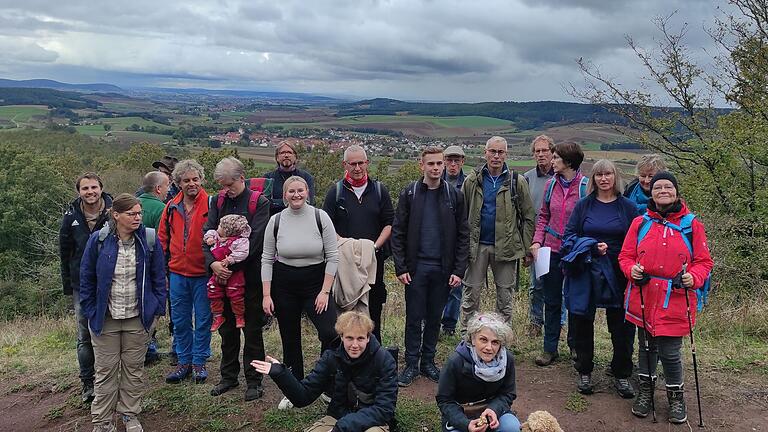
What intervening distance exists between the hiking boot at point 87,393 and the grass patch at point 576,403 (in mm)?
4579

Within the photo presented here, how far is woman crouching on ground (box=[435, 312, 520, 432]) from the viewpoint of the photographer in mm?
3539

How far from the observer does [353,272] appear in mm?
4668

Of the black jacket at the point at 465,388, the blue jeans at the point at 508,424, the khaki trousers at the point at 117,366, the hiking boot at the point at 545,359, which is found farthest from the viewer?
the hiking boot at the point at 545,359

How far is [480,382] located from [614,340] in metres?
1.72

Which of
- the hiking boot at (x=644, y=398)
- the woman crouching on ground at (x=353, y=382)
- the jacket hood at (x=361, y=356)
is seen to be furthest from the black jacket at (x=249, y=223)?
the hiking boot at (x=644, y=398)

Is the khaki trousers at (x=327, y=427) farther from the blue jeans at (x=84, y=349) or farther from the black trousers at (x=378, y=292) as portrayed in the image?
the blue jeans at (x=84, y=349)

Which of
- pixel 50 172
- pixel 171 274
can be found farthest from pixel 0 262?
pixel 171 274

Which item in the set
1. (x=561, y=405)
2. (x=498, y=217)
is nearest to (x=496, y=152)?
(x=498, y=217)

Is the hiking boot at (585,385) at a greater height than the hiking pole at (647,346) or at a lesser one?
lesser

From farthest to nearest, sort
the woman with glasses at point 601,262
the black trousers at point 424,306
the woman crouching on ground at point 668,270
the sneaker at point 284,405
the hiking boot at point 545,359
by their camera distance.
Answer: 1. the hiking boot at point 545,359
2. the black trousers at point 424,306
3. the sneaker at point 284,405
4. the woman with glasses at point 601,262
5. the woman crouching on ground at point 668,270

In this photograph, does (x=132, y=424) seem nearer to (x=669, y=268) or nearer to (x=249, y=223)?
(x=249, y=223)

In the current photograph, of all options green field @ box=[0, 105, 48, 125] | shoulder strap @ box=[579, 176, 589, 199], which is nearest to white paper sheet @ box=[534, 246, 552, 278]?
shoulder strap @ box=[579, 176, 589, 199]

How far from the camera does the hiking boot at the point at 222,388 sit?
16.1 feet

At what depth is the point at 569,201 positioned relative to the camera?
16.7ft
